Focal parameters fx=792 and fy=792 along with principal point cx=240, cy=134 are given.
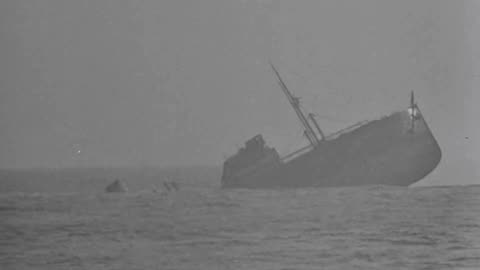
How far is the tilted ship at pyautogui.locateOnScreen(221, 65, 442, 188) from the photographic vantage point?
48.8m

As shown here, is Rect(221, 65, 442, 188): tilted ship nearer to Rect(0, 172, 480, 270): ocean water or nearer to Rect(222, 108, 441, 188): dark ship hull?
Rect(222, 108, 441, 188): dark ship hull

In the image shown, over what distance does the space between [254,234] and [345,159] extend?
2540 cm

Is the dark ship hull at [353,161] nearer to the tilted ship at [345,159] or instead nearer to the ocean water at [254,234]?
the tilted ship at [345,159]

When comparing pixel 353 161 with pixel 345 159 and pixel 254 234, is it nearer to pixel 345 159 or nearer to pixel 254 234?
pixel 345 159

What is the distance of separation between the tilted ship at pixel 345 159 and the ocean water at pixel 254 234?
8.83 m

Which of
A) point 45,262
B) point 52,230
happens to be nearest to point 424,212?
point 52,230

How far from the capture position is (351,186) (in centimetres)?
4962

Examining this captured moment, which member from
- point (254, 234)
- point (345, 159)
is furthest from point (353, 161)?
point (254, 234)

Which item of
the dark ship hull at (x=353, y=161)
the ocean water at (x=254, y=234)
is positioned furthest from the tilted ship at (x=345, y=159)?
the ocean water at (x=254, y=234)

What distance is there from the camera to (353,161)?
48.8m

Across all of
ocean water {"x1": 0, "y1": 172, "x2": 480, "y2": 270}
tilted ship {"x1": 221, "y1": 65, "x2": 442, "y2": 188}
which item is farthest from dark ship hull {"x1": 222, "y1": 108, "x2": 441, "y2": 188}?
ocean water {"x1": 0, "y1": 172, "x2": 480, "y2": 270}

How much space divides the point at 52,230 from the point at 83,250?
632cm

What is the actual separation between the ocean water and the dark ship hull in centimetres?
883

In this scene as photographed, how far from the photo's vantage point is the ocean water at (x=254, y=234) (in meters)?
18.4
